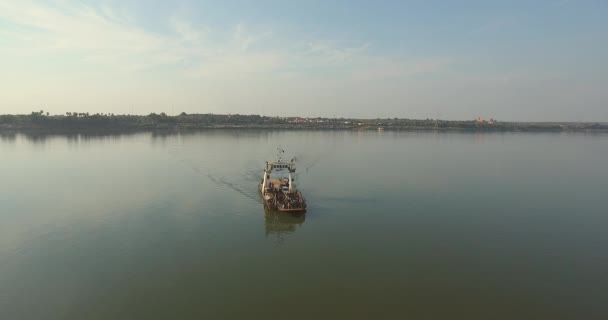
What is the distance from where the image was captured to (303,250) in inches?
701

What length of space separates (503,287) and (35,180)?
35.6 m

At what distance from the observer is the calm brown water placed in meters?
13.1

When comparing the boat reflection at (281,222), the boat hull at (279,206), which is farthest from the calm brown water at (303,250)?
the boat hull at (279,206)

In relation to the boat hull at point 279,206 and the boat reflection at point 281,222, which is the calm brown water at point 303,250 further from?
the boat hull at point 279,206

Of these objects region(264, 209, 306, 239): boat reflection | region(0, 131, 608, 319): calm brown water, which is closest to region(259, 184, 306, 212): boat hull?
region(264, 209, 306, 239): boat reflection

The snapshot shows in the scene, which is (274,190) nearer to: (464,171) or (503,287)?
(503,287)

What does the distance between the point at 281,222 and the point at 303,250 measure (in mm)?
4206

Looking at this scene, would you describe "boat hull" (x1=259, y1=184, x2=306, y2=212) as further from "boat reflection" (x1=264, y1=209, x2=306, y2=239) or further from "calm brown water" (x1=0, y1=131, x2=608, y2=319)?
"calm brown water" (x1=0, y1=131, x2=608, y2=319)

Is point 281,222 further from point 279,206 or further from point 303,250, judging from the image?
point 303,250

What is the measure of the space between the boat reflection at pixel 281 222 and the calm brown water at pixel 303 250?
159mm

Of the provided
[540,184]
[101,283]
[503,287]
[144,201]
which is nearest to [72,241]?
[101,283]

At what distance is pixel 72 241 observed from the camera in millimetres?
18391

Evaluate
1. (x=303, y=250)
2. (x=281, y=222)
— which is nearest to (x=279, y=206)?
(x=281, y=222)

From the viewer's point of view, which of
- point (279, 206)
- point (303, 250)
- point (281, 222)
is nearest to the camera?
point (303, 250)
